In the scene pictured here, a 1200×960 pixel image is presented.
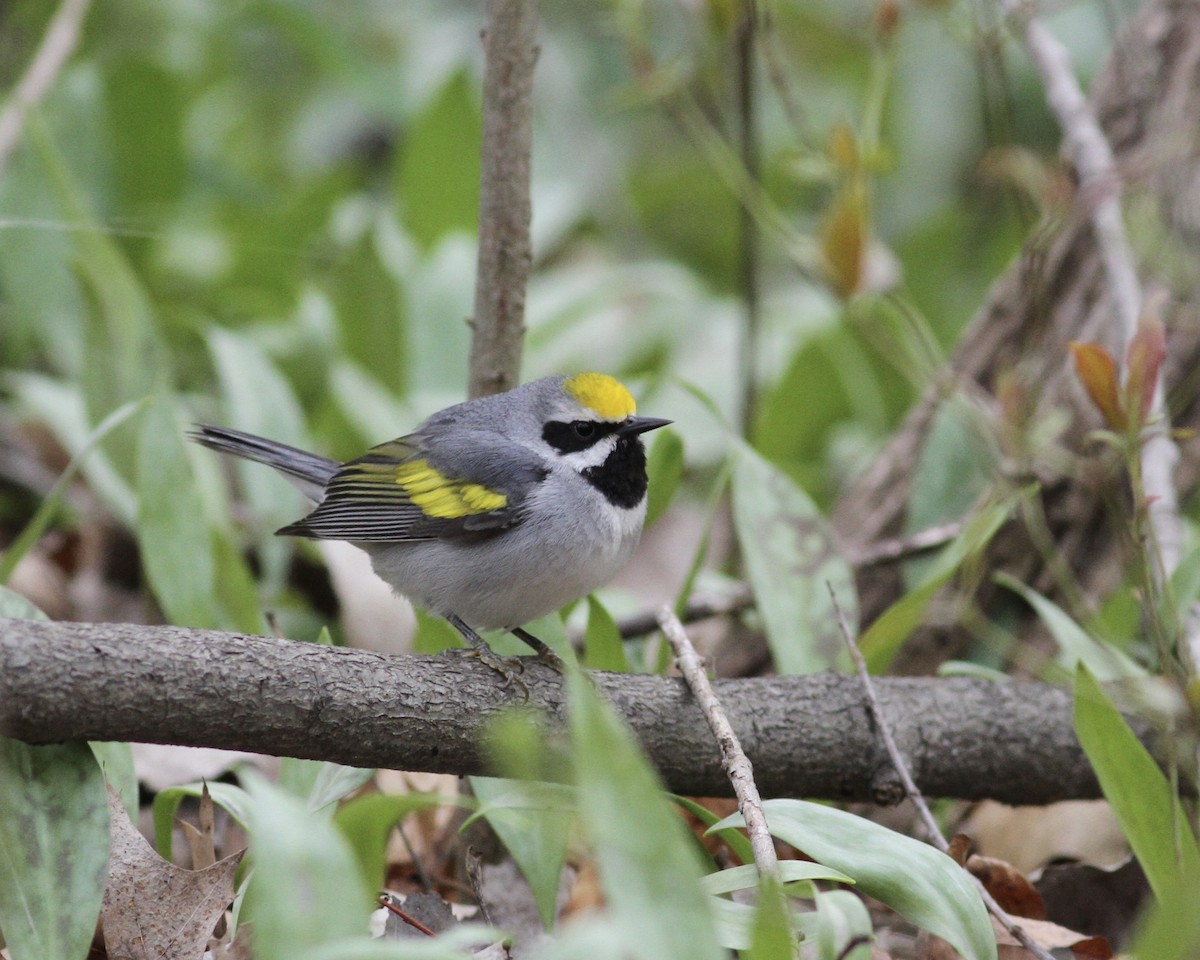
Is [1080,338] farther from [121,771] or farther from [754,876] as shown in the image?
[121,771]

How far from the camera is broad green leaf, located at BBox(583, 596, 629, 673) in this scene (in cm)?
330

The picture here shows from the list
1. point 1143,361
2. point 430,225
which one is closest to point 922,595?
point 1143,361

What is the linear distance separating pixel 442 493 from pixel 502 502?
193 millimetres

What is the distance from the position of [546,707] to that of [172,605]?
120 centimetres

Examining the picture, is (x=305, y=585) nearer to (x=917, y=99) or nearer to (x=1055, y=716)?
(x=1055, y=716)

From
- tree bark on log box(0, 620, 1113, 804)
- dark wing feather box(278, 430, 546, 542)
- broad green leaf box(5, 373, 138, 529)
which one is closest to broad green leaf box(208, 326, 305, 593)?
broad green leaf box(5, 373, 138, 529)

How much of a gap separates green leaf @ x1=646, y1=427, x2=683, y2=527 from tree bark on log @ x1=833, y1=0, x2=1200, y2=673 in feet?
2.60

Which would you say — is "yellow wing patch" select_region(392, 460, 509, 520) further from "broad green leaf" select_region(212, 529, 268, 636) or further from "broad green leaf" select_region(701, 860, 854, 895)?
"broad green leaf" select_region(701, 860, 854, 895)

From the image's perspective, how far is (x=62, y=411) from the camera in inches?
193

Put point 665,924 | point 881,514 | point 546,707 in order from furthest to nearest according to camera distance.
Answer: point 881,514, point 546,707, point 665,924

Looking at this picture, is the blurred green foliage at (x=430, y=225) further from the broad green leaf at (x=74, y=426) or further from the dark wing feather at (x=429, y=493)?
the dark wing feather at (x=429, y=493)

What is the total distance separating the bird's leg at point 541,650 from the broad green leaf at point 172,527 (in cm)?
83

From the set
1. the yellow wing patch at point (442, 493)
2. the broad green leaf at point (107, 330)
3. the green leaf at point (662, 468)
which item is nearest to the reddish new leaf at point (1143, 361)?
the green leaf at point (662, 468)

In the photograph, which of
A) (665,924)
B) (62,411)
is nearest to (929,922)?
(665,924)
